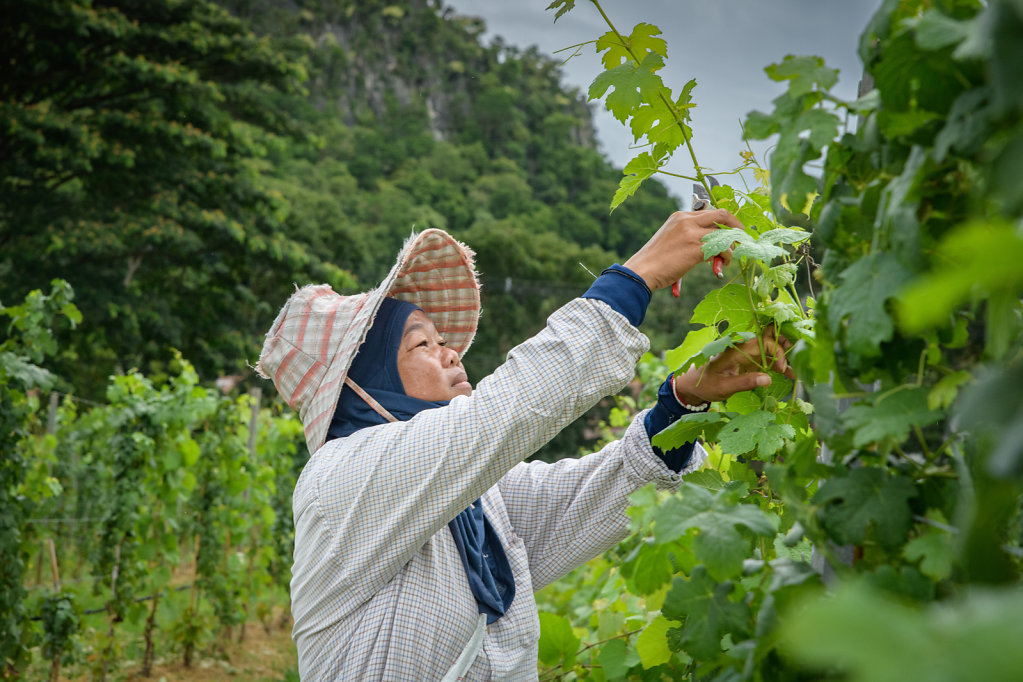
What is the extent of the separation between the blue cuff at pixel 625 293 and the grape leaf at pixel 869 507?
2.56 ft

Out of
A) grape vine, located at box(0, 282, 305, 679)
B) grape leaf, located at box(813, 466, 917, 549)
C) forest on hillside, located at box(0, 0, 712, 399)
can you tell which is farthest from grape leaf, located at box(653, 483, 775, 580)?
forest on hillside, located at box(0, 0, 712, 399)

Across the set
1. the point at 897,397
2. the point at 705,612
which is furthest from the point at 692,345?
the point at 897,397

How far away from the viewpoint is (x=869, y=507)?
0.85 metres

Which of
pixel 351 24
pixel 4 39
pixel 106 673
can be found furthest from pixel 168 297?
pixel 351 24

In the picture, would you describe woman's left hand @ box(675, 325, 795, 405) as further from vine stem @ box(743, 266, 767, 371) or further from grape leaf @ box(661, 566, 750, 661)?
grape leaf @ box(661, 566, 750, 661)

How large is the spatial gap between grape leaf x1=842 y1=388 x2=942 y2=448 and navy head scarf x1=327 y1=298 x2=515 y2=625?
4.14ft

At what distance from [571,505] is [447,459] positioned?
632mm

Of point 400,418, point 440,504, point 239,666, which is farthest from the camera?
point 239,666

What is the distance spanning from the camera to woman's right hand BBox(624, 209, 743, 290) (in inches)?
63.1

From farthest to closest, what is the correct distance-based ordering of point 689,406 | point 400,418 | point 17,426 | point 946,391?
point 17,426
point 400,418
point 689,406
point 946,391

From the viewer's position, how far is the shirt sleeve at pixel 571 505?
2.13 metres

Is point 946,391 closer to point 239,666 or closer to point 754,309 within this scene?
point 754,309

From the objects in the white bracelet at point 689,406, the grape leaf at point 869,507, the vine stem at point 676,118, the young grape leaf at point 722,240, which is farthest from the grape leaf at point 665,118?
the grape leaf at point 869,507

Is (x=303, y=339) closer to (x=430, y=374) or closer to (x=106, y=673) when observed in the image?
(x=430, y=374)
